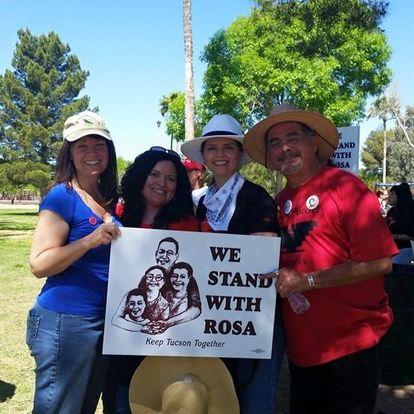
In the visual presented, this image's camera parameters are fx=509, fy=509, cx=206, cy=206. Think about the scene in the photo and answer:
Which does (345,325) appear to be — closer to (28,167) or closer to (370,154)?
(28,167)

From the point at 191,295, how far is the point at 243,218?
1.56 ft

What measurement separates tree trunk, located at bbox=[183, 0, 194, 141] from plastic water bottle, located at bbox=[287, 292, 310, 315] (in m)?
9.22

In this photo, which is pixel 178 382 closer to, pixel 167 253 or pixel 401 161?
pixel 167 253

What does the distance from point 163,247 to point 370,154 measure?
71.5m

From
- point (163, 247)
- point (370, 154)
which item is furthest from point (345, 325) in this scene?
point (370, 154)

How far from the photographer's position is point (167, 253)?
2494mm

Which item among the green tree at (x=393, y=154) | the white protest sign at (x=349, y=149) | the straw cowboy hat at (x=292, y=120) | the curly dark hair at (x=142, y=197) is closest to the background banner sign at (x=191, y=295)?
the curly dark hair at (x=142, y=197)

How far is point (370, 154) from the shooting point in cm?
6988

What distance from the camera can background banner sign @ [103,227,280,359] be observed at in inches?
96.7

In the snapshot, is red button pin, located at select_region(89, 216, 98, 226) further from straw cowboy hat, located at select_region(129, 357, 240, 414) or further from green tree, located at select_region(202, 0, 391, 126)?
green tree, located at select_region(202, 0, 391, 126)

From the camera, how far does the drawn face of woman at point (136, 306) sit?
2.47 meters

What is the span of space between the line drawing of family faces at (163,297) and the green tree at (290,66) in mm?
15573

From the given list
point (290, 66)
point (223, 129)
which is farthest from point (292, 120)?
point (290, 66)

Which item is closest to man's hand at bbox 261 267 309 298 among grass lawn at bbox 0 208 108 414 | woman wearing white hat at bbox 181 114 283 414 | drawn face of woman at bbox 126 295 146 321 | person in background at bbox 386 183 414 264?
woman wearing white hat at bbox 181 114 283 414
